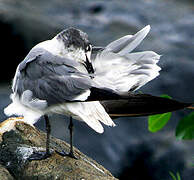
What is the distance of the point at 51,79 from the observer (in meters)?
4.21

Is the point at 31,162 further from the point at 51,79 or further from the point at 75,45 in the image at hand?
the point at 75,45

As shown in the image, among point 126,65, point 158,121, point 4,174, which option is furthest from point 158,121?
point 4,174

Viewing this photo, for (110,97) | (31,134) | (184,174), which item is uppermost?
(110,97)

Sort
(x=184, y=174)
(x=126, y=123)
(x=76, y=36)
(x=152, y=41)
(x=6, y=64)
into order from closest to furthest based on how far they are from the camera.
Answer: (x=76, y=36)
(x=184, y=174)
(x=126, y=123)
(x=6, y=64)
(x=152, y=41)

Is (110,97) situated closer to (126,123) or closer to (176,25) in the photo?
(126,123)

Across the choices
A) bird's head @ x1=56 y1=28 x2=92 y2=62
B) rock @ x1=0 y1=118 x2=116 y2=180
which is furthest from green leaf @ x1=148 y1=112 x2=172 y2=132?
bird's head @ x1=56 y1=28 x2=92 y2=62

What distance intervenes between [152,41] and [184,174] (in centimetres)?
341

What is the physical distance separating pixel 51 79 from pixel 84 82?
1.11 feet

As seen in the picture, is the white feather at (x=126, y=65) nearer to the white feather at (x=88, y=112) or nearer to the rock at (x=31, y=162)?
the white feather at (x=88, y=112)

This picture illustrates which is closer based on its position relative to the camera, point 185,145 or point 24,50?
point 185,145

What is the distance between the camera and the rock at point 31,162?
14.0 ft

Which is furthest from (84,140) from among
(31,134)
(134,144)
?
(31,134)

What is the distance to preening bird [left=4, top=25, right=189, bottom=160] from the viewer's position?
3.90 m

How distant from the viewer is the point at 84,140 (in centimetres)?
860
